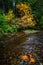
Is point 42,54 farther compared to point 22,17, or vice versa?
point 22,17

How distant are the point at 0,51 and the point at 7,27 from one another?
8.39 metres

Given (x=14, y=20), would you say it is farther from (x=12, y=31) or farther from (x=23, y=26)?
(x=12, y=31)

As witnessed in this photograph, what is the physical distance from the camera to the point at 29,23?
22547 mm

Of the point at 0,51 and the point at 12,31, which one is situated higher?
the point at 0,51

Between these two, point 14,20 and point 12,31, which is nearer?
point 12,31

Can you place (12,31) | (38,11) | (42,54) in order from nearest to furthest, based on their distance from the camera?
(42,54), (12,31), (38,11)

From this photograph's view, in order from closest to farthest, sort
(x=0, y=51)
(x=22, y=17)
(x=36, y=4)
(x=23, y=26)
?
(x=0, y=51), (x=23, y=26), (x=22, y=17), (x=36, y=4)

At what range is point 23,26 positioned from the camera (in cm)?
2162

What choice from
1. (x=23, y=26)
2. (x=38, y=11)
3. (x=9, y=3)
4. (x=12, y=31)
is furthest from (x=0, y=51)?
(x=9, y=3)

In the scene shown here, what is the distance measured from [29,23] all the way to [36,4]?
6.26 metres

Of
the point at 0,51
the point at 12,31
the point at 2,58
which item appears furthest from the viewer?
the point at 12,31

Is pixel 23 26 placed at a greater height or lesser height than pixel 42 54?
lesser

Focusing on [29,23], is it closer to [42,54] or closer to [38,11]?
[38,11]

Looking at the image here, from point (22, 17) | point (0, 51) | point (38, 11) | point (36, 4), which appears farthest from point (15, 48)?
point (36, 4)
